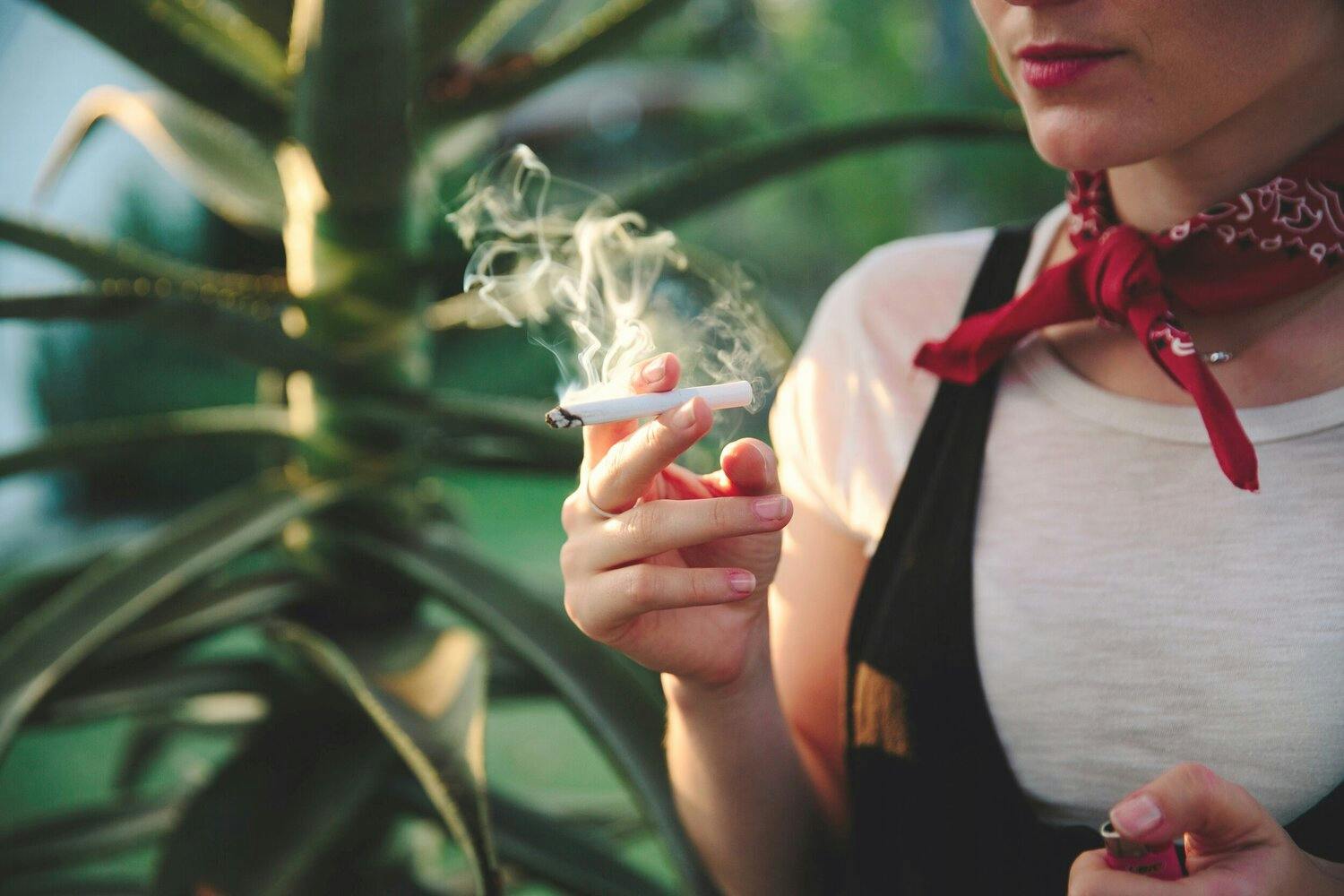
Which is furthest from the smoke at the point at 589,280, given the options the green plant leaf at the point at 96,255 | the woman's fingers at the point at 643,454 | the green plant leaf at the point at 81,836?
the green plant leaf at the point at 81,836

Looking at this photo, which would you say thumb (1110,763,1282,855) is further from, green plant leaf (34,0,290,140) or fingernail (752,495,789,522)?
green plant leaf (34,0,290,140)

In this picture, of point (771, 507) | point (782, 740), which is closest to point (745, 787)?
point (782, 740)

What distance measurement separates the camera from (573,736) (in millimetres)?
2127

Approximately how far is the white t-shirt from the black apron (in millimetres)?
17

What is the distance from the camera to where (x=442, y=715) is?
0.75m

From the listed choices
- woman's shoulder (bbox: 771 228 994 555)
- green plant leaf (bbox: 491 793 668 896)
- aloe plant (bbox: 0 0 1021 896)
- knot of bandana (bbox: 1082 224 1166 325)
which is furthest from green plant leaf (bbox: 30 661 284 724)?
knot of bandana (bbox: 1082 224 1166 325)

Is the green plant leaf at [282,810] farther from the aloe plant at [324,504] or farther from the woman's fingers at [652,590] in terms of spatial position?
the woman's fingers at [652,590]

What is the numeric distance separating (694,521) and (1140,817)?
0.83ft

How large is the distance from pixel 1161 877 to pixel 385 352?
710 millimetres

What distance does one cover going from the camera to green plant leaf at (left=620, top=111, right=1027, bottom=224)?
89 centimetres

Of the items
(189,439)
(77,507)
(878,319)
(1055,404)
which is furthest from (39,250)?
(77,507)

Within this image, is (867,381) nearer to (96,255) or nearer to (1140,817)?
(1140,817)

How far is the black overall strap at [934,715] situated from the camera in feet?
2.24

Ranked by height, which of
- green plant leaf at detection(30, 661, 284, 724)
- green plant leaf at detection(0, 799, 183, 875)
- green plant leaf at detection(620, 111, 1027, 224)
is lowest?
green plant leaf at detection(0, 799, 183, 875)
